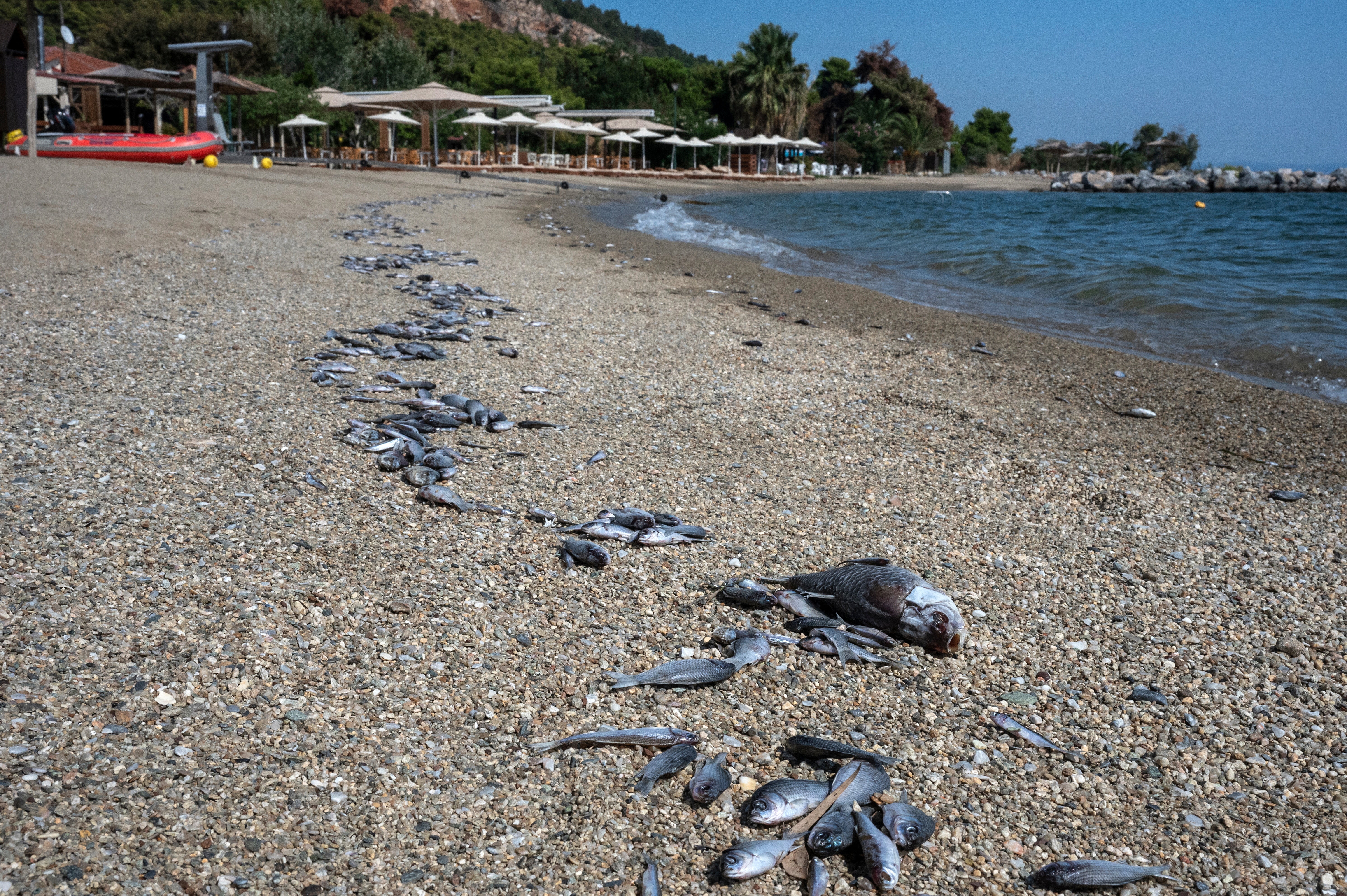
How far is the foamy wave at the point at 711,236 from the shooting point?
55.9 feet

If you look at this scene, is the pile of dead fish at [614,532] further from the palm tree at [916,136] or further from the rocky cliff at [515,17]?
the rocky cliff at [515,17]

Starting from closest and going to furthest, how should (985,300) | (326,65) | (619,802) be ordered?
(619,802), (985,300), (326,65)

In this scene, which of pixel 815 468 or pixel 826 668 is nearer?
pixel 826 668

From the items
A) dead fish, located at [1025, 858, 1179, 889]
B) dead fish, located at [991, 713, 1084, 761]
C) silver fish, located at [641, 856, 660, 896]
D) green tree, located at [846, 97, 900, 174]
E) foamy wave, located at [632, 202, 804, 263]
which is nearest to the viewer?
silver fish, located at [641, 856, 660, 896]

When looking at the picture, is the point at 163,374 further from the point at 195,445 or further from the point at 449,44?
the point at 449,44

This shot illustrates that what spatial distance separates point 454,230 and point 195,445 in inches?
488

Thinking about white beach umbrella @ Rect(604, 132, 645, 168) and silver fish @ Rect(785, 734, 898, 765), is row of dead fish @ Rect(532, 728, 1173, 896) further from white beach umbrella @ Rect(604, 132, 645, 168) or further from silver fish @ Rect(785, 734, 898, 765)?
white beach umbrella @ Rect(604, 132, 645, 168)

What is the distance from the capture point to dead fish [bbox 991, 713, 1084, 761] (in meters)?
2.67

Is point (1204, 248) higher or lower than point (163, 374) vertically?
higher

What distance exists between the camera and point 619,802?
2.33 metres

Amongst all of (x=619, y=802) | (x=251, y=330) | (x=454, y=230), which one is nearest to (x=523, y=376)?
(x=251, y=330)

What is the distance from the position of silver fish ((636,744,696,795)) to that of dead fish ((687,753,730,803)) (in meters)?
0.04

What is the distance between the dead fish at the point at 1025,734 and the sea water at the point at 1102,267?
6707mm

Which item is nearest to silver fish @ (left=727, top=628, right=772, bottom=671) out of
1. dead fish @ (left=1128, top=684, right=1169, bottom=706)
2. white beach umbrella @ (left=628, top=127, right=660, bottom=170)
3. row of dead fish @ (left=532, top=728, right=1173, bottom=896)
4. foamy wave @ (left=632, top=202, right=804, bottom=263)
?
row of dead fish @ (left=532, top=728, right=1173, bottom=896)
